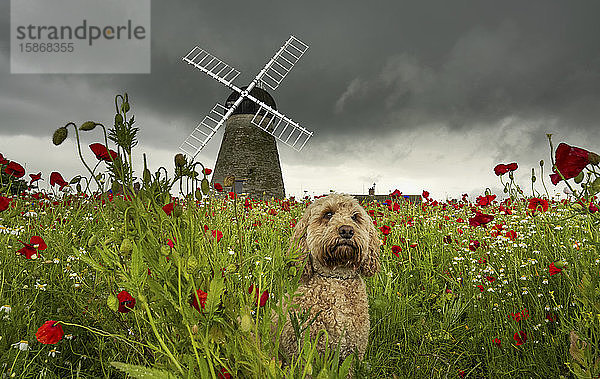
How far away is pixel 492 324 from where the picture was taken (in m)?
3.55

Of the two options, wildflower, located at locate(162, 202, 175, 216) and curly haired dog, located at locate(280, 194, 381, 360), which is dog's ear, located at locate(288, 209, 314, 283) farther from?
wildflower, located at locate(162, 202, 175, 216)

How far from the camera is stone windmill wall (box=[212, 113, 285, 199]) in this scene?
1883 centimetres

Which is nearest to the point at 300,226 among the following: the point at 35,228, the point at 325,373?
the point at 325,373

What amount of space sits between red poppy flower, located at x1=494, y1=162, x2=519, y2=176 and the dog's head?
1067mm

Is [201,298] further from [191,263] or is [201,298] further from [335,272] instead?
[335,272]

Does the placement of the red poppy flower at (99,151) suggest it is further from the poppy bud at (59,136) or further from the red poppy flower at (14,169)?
the red poppy flower at (14,169)

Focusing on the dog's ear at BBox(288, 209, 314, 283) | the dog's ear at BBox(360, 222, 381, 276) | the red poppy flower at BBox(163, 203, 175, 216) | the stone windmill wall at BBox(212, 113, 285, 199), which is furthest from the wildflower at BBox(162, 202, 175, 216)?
the stone windmill wall at BBox(212, 113, 285, 199)

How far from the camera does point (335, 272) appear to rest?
297cm

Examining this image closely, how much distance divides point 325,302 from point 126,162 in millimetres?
1886

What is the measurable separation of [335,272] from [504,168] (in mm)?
1530

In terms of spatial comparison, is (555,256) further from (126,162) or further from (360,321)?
(126,162)

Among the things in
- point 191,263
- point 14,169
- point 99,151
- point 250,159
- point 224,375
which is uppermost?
point 250,159

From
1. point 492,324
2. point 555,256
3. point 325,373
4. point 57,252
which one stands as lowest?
point 492,324

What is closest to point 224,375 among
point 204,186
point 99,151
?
point 204,186
